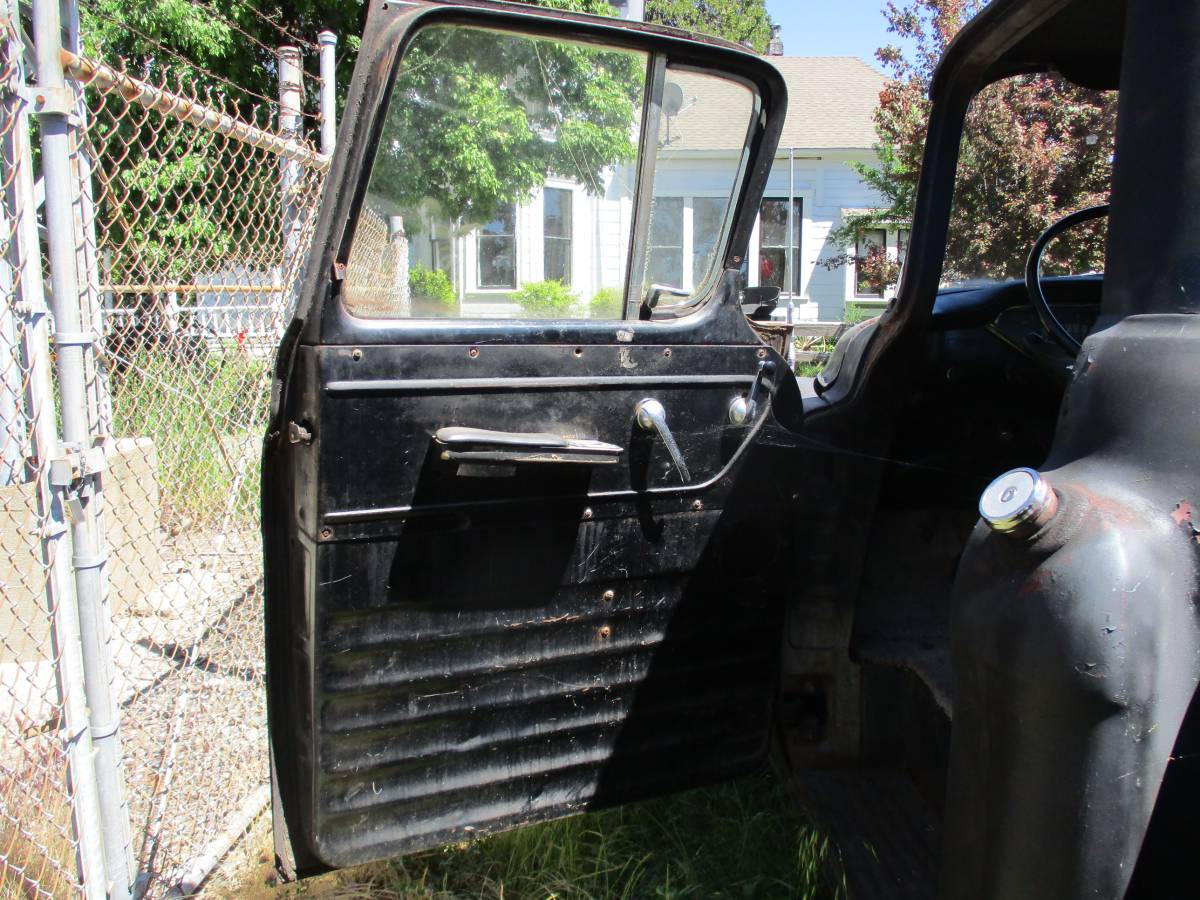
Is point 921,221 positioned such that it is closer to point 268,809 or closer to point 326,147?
point 268,809

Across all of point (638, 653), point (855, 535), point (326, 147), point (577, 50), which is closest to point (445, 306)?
point (577, 50)

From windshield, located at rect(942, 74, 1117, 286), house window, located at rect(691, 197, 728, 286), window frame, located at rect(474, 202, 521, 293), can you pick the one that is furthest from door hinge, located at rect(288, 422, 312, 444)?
windshield, located at rect(942, 74, 1117, 286)

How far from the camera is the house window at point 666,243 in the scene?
203 cm

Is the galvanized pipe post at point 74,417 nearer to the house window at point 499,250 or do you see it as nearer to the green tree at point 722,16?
the house window at point 499,250

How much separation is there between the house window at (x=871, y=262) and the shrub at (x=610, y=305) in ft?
42.0

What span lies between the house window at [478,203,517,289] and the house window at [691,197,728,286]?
405mm

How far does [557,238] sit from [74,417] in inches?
44.7

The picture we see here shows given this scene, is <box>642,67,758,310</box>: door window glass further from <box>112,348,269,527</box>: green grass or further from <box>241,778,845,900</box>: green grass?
<box>112,348,269,527</box>: green grass

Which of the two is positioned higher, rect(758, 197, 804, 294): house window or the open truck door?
rect(758, 197, 804, 294): house window

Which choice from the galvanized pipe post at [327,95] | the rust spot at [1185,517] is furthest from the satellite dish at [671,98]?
the galvanized pipe post at [327,95]

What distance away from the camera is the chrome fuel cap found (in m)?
1.21

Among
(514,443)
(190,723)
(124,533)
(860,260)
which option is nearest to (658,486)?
(514,443)

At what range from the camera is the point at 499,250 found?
2.03 metres

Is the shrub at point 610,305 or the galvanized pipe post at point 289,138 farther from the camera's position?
the galvanized pipe post at point 289,138
